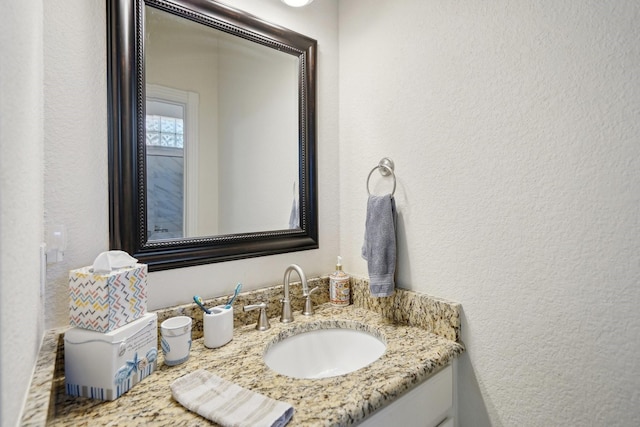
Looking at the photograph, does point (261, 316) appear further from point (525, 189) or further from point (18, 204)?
point (525, 189)

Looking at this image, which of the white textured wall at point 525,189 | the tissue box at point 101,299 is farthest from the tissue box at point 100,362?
the white textured wall at point 525,189

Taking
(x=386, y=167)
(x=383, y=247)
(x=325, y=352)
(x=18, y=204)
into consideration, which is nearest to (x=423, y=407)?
(x=325, y=352)

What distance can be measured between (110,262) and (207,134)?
53 cm

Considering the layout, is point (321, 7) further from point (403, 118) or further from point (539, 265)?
point (539, 265)

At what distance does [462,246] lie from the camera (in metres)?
1.09

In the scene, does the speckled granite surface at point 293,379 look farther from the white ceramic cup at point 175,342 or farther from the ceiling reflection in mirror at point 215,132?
the ceiling reflection in mirror at point 215,132

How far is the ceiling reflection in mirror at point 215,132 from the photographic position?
1.04m

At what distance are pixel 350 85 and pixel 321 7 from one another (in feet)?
1.14

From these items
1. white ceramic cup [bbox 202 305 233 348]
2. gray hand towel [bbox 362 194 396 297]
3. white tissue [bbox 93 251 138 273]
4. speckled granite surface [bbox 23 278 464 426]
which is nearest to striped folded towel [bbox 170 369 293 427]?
speckled granite surface [bbox 23 278 464 426]

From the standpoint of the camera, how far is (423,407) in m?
0.95

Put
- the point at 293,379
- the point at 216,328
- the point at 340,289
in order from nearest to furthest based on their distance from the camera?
the point at 293,379, the point at 216,328, the point at 340,289

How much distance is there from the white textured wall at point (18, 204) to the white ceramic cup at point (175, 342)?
0.87 ft

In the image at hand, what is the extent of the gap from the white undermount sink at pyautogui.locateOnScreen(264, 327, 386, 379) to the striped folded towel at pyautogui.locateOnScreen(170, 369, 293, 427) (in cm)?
32

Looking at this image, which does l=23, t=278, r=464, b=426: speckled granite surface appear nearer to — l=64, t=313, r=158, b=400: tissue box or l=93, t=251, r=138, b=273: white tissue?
l=64, t=313, r=158, b=400: tissue box
